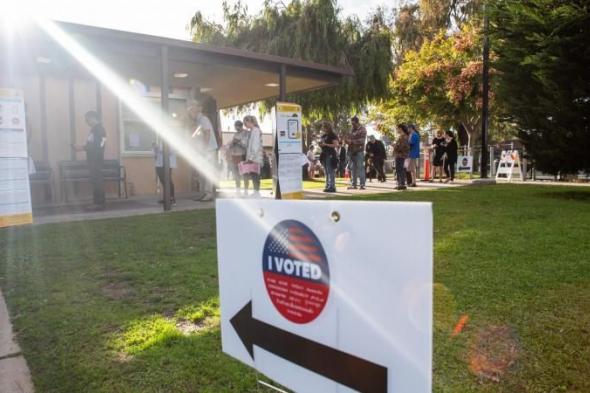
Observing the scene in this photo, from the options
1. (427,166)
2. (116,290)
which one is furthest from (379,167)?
(116,290)

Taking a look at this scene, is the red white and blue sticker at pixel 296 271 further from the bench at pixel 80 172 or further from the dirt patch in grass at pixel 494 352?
the bench at pixel 80 172

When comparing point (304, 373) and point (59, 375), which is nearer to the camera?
point (304, 373)

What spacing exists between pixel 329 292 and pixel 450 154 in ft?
48.6

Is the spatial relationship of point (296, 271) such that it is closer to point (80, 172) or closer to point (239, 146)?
point (239, 146)

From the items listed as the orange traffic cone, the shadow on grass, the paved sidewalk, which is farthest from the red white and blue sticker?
the orange traffic cone

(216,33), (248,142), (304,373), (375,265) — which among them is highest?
(216,33)

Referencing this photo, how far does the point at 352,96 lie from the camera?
2055cm

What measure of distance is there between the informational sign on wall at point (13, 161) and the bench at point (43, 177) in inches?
155

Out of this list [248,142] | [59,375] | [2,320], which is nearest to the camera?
[59,375]

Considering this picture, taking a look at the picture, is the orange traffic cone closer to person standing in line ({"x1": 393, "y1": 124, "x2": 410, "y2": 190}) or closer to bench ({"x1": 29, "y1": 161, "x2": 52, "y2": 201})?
person standing in line ({"x1": 393, "y1": 124, "x2": 410, "y2": 190})

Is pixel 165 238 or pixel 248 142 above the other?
pixel 248 142

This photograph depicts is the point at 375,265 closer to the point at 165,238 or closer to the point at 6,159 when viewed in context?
the point at 165,238

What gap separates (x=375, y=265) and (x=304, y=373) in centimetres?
46

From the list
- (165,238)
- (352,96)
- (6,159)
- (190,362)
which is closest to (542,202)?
(165,238)
